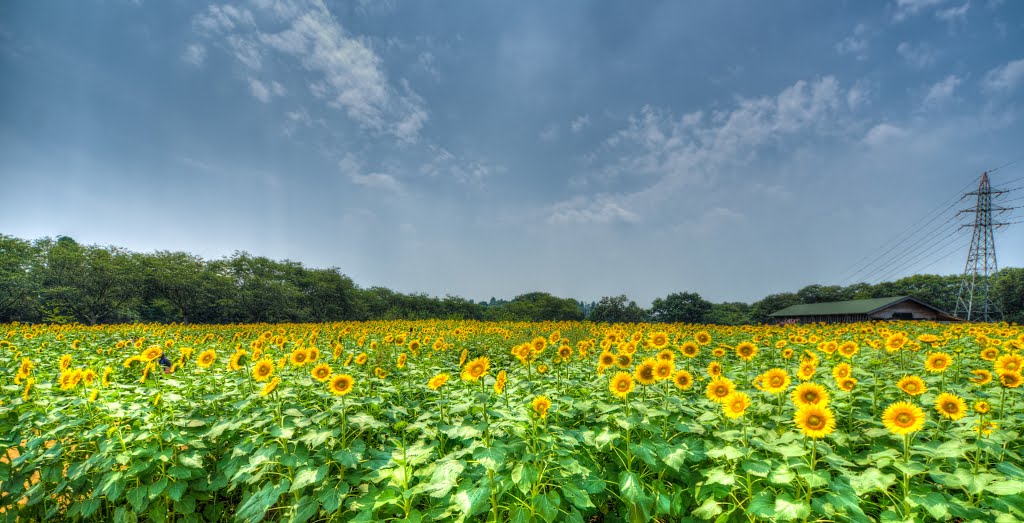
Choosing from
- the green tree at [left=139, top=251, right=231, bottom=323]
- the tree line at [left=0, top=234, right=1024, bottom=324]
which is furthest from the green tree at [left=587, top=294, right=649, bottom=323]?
the green tree at [left=139, top=251, right=231, bottom=323]

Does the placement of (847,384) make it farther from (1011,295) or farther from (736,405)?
(1011,295)

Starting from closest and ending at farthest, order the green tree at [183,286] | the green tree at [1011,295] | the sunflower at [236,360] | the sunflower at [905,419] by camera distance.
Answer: the sunflower at [905,419] < the sunflower at [236,360] < the green tree at [183,286] < the green tree at [1011,295]

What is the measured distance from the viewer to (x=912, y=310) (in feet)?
104

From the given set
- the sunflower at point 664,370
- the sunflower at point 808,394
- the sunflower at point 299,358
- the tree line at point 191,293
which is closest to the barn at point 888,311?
the tree line at point 191,293

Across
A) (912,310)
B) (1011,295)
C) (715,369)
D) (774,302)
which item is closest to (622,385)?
(715,369)

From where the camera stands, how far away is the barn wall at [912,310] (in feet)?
101

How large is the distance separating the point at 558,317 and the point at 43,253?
3642 cm

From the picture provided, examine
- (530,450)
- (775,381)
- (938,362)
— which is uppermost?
(938,362)

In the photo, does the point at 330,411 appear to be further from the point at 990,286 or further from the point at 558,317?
the point at 990,286

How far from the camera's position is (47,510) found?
3.08 metres

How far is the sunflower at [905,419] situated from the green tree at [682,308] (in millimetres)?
37935

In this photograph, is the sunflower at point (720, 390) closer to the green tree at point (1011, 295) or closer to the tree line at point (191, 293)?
the tree line at point (191, 293)

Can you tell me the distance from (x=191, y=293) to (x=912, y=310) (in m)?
53.1

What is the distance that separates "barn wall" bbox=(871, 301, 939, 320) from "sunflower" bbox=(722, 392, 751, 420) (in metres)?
39.1
